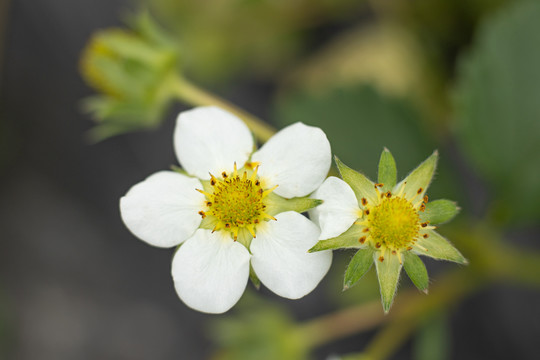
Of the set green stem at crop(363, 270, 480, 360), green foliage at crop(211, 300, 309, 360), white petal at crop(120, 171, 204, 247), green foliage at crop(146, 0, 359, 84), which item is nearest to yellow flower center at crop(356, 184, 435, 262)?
white petal at crop(120, 171, 204, 247)

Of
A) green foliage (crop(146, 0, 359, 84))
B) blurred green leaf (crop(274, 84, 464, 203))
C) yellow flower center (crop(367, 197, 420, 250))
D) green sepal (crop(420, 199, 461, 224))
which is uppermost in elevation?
green foliage (crop(146, 0, 359, 84))

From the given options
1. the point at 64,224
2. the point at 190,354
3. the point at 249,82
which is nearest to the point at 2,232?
the point at 64,224

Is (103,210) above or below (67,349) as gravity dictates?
above

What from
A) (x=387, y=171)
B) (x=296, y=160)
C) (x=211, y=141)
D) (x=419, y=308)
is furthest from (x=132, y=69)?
(x=419, y=308)

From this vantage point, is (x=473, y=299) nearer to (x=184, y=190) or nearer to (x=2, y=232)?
(x=184, y=190)

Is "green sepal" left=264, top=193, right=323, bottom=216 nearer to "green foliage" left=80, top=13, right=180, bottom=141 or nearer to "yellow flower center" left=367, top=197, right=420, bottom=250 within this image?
"yellow flower center" left=367, top=197, right=420, bottom=250

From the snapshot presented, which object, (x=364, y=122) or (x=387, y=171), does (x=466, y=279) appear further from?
(x=387, y=171)
